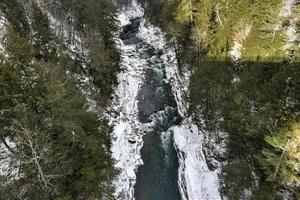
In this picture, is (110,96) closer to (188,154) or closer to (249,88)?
(188,154)

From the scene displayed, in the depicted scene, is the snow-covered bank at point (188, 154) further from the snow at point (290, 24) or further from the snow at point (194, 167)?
the snow at point (290, 24)

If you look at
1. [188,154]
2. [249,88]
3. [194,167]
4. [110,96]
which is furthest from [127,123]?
[249,88]

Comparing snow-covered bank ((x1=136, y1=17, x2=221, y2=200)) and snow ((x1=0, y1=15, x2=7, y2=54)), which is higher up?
snow ((x1=0, y1=15, x2=7, y2=54))

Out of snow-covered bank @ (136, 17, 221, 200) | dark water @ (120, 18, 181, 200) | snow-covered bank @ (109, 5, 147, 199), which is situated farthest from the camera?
snow-covered bank @ (109, 5, 147, 199)

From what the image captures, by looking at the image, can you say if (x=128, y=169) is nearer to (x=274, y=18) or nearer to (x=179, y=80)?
(x=179, y=80)

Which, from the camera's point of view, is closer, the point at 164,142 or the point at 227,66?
the point at 227,66

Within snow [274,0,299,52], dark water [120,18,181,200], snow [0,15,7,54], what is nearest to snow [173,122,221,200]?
dark water [120,18,181,200]

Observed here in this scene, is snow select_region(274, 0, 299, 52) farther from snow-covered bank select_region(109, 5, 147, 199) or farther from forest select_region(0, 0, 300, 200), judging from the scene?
snow-covered bank select_region(109, 5, 147, 199)

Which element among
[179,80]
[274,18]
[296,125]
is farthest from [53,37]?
[296,125]

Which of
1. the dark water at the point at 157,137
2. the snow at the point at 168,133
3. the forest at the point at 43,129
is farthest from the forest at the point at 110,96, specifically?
the dark water at the point at 157,137
